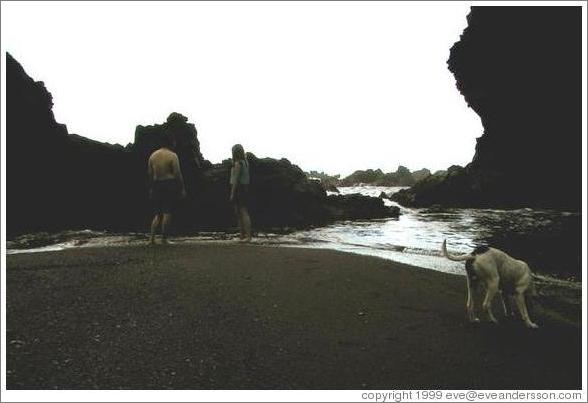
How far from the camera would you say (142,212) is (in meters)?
25.5

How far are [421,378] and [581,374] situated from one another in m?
1.60

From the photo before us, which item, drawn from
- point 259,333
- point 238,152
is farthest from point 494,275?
point 238,152

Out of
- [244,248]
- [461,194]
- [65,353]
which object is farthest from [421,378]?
[461,194]

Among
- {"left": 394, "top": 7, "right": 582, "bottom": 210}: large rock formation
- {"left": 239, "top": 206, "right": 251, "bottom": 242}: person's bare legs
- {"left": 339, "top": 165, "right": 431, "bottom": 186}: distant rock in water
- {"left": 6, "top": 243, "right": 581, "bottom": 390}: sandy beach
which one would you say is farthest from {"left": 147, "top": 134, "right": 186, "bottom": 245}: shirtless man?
{"left": 339, "top": 165, "right": 431, "bottom": 186}: distant rock in water

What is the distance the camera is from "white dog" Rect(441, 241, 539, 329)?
16.8 feet

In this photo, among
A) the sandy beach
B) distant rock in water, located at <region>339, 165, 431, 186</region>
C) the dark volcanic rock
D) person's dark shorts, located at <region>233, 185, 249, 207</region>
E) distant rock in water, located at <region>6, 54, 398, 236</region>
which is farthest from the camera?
distant rock in water, located at <region>339, 165, 431, 186</region>

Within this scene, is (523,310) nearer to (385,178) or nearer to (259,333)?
(259,333)

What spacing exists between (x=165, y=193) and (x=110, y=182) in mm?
17949

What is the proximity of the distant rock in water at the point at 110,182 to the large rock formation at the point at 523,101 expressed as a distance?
18110 mm

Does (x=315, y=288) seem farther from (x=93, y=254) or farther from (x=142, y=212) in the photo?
(x=142, y=212)

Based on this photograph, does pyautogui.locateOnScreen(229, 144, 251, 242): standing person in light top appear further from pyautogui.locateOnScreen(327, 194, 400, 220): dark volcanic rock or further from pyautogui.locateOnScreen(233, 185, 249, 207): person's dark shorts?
pyautogui.locateOnScreen(327, 194, 400, 220): dark volcanic rock

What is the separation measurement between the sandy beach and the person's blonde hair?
14.7 feet

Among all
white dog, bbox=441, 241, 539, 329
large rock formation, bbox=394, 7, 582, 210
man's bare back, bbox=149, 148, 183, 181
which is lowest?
white dog, bbox=441, 241, 539, 329

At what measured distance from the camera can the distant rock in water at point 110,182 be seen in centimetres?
2112
